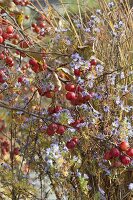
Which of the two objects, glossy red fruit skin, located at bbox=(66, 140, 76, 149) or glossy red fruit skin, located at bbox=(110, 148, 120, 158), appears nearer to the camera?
glossy red fruit skin, located at bbox=(110, 148, 120, 158)

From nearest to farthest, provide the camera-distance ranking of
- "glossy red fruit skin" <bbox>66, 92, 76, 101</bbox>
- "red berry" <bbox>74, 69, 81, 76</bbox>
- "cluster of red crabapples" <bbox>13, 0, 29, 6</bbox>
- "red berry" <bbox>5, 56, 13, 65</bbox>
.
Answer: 1. "glossy red fruit skin" <bbox>66, 92, 76, 101</bbox>
2. "red berry" <bbox>74, 69, 81, 76</bbox>
3. "red berry" <bbox>5, 56, 13, 65</bbox>
4. "cluster of red crabapples" <bbox>13, 0, 29, 6</bbox>

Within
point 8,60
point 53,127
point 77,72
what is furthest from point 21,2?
point 53,127

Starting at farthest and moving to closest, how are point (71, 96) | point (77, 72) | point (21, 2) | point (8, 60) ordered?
point (21, 2) → point (8, 60) → point (77, 72) → point (71, 96)

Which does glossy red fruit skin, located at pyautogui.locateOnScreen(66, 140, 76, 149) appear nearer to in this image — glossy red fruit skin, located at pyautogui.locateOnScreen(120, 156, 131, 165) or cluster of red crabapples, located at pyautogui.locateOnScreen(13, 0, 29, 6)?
glossy red fruit skin, located at pyautogui.locateOnScreen(120, 156, 131, 165)

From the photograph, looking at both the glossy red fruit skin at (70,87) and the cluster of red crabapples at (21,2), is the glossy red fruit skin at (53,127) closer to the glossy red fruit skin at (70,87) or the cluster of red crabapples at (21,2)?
the glossy red fruit skin at (70,87)

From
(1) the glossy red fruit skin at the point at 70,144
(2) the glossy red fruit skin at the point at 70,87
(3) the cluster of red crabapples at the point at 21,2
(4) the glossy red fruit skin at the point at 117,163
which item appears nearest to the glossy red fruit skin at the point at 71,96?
(2) the glossy red fruit skin at the point at 70,87

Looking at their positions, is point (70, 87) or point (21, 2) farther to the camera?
point (21, 2)

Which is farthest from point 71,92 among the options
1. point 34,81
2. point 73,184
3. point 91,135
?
point 73,184

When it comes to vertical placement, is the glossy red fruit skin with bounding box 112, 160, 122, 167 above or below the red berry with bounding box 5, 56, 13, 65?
below

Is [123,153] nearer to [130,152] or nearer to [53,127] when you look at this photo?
[130,152]

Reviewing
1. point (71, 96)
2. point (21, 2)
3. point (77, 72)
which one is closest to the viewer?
point (71, 96)

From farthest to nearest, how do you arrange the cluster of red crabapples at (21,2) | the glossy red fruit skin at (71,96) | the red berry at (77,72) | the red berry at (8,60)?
the cluster of red crabapples at (21,2) → the red berry at (8,60) → the red berry at (77,72) → the glossy red fruit skin at (71,96)

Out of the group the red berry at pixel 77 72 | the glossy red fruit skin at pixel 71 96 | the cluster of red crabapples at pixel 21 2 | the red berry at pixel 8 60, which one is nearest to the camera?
the glossy red fruit skin at pixel 71 96

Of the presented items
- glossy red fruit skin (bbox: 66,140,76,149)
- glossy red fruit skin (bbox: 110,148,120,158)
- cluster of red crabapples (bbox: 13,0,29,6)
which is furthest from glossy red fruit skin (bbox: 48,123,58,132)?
cluster of red crabapples (bbox: 13,0,29,6)
